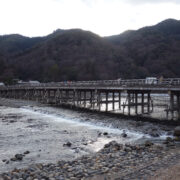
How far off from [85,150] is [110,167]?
4.09 metres

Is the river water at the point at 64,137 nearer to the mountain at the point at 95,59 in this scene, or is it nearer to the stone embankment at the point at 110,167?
the stone embankment at the point at 110,167

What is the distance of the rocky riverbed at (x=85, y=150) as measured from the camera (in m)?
9.53

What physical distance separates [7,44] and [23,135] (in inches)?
7279

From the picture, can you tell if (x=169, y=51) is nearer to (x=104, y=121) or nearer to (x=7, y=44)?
(x=104, y=121)

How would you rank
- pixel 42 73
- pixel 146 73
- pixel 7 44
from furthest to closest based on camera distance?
pixel 7 44
pixel 42 73
pixel 146 73

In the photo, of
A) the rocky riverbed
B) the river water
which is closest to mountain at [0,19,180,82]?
the river water

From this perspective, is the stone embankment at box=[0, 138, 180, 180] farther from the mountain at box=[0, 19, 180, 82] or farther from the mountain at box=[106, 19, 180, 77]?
the mountain at box=[106, 19, 180, 77]

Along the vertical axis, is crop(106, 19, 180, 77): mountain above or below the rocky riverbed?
above

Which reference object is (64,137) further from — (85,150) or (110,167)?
(110,167)

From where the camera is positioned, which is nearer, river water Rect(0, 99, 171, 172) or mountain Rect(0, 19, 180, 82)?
river water Rect(0, 99, 171, 172)

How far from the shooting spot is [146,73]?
323 ft

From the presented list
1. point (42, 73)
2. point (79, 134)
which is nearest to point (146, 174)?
point (79, 134)

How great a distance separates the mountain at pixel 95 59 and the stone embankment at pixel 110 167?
→ 80.2 metres

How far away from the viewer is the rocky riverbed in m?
9.53
